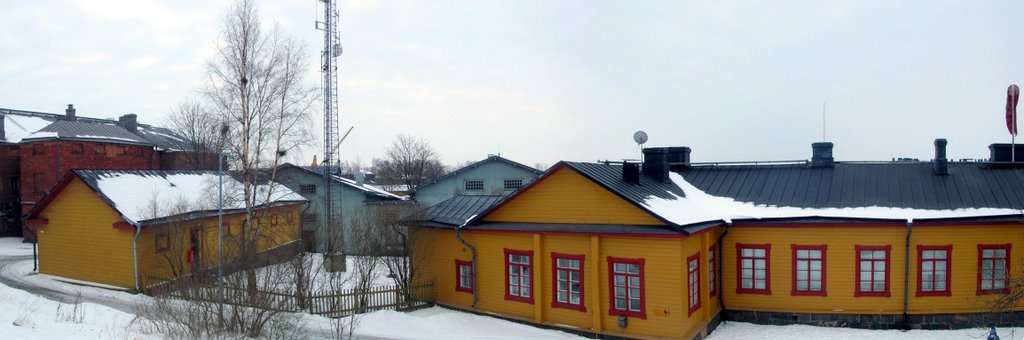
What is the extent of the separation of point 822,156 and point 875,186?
2270 millimetres

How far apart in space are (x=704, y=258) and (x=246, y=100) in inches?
647

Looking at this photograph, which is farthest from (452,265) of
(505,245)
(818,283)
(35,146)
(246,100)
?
(35,146)

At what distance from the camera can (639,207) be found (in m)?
17.1

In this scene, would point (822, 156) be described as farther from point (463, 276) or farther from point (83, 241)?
point (83, 241)

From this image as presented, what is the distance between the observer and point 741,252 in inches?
797

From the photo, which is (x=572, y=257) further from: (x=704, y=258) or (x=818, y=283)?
(x=818, y=283)

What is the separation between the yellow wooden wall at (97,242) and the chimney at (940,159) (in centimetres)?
2381

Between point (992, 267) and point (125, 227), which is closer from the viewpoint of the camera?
point (992, 267)

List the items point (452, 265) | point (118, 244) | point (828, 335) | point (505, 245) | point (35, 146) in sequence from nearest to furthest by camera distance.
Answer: point (828, 335) → point (505, 245) → point (452, 265) → point (118, 244) → point (35, 146)

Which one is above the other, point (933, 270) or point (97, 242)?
point (97, 242)

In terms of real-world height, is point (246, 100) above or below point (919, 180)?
above

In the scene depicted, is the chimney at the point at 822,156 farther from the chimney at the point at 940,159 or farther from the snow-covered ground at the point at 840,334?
the snow-covered ground at the point at 840,334

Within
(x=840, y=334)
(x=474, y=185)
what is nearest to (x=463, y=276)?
(x=840, y=334)

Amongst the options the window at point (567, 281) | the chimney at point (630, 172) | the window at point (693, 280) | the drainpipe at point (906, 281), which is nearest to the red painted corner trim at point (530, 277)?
the window at point (567, 281)
